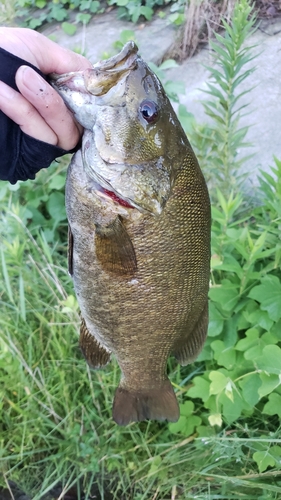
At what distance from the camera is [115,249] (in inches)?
42.4

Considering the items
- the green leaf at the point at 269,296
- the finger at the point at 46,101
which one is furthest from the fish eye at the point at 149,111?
the green leaf at the point at 269,296

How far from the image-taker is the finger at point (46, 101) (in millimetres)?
959

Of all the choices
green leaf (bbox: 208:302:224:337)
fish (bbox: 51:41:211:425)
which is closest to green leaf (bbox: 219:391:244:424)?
green leaf (bbox: 208:302:224:337)

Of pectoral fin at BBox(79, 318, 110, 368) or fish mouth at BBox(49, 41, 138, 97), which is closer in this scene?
fish mouth at BBox(49, 41, 138, 97)

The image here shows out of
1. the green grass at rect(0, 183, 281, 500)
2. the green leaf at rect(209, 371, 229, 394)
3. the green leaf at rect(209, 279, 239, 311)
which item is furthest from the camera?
the green grass at rect(0, 183, 281, 500)

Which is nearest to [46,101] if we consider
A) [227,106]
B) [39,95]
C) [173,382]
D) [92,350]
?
[39,95]

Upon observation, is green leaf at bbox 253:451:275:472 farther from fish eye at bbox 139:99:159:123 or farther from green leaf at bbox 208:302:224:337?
fish eye at bbox 139:99:159:123

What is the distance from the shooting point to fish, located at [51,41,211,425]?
1004mm

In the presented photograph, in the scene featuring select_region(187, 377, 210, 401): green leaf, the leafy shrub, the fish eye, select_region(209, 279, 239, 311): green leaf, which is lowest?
select_region(187, 377, 210, 401): green leaf

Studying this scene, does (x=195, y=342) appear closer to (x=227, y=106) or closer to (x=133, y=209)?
(x=133, y=209)

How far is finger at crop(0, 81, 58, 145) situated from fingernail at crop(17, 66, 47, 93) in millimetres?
49

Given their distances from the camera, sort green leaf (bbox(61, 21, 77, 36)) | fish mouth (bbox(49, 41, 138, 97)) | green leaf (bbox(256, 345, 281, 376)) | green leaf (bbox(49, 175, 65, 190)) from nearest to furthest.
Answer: fish mouth (bbox(49, 41, 138, 97))
green leaf (bbox(256, 345, 281, 376))
green leaf (bbox(49, 175, 65, 190))
green leaf (bbox(61, 21, 77, 36))

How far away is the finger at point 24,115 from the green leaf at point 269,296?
3.03ft

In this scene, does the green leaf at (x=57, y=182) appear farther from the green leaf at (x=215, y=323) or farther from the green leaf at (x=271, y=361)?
the green leaf at (x=271, y=361)
